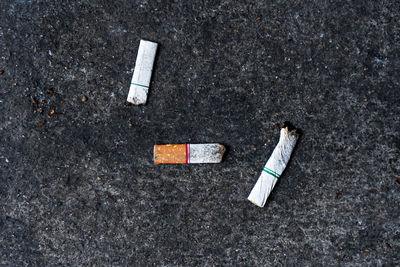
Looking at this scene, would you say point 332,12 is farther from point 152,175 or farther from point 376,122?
point 152,175

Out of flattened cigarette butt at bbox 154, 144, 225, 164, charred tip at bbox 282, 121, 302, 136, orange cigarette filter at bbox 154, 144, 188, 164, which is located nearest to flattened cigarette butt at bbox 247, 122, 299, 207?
charred tip at bbox 282, 121, 302, 136

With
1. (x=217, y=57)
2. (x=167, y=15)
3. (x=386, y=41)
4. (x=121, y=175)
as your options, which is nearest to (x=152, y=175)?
(x=121, y=175)

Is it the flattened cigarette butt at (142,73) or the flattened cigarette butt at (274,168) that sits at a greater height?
the flattened cigarette butt at (142,73)

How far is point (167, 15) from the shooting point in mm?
1976

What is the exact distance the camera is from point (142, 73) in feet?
6.45

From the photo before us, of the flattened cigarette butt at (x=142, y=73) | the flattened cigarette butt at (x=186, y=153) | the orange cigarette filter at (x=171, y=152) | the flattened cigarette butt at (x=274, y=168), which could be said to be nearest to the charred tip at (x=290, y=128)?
the flattened cigarette butt at (x=274, y=168)

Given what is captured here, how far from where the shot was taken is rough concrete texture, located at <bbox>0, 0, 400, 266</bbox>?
194 cm

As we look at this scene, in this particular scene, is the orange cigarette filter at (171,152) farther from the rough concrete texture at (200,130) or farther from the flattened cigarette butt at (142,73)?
the flattened cigarette butt at (142,73)

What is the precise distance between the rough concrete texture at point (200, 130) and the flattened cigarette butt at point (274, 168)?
0.05 metres

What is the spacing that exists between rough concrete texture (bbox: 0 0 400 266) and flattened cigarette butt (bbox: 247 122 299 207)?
50mm

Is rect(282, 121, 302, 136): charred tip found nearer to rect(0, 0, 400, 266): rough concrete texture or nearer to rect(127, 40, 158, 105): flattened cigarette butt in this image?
rect(0, 0, 400, 266): rough concrete texture

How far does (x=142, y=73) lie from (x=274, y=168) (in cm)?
107

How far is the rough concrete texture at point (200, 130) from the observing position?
1.94 meters

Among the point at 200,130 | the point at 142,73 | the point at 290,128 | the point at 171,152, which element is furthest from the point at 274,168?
the point at 142,73
